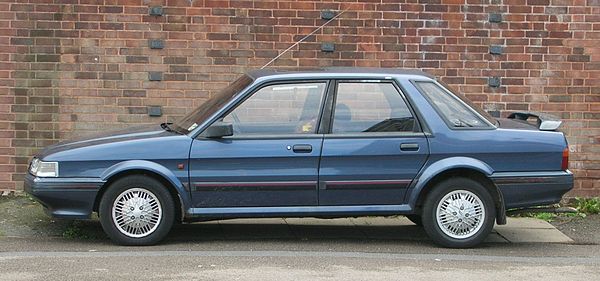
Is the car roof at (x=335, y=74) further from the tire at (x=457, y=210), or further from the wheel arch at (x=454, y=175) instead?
the tire at (x=457, y=210)

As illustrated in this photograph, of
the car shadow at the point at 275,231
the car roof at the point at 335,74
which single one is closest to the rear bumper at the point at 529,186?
the car shadow at the point at 275,231

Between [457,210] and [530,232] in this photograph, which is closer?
[457,210]

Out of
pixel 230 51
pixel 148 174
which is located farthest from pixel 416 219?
pixel 230 51

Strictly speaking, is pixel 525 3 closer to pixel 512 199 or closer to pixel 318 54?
pixel 318 54

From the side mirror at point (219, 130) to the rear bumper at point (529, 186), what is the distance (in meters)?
2.35

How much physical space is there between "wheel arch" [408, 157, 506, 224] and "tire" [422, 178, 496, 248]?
0.06 meters

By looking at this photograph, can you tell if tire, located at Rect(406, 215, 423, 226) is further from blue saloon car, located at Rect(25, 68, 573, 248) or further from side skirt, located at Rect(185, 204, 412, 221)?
side skirt, located at Rect(185, 204, 412, 221)

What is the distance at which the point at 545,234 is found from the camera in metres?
8.18

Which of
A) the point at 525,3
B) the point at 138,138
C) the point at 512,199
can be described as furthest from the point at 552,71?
the point at 138,138

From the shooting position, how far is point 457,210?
722 cm

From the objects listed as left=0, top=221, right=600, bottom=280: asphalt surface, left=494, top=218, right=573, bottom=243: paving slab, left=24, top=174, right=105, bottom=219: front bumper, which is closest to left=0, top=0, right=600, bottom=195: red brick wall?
left=494, top=218, right=573, bottom=243: paving slab

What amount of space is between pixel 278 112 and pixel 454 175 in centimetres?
167

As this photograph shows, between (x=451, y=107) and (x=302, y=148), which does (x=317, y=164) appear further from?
(x=451, y=107)

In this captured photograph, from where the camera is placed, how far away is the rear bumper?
7203mm
